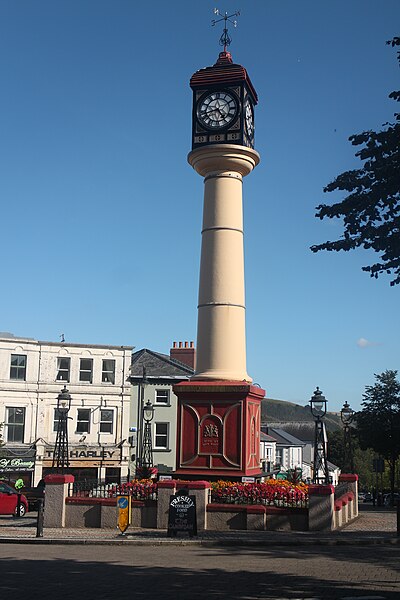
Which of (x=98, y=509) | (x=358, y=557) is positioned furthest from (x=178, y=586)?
(x=98, y=509)

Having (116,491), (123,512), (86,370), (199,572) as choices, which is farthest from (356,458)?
(199,572)

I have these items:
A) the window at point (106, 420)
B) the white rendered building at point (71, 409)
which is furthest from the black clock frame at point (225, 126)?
the window at point (106, 420)

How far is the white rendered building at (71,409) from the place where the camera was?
144ft

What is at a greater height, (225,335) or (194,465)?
(225,335)

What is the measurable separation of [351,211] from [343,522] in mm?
13256

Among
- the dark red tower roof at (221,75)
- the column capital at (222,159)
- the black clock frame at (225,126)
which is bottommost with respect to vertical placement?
the column capital at (222,159)

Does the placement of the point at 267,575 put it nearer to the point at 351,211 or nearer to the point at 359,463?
the point at 351,211

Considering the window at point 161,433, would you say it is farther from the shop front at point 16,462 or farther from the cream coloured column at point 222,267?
the cream coloured column at point 222,267

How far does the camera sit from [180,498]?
1945 cm

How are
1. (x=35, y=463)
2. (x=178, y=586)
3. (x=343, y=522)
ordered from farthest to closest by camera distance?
(x=35, y=463), (x=343, y=522), (x=178, y=586)

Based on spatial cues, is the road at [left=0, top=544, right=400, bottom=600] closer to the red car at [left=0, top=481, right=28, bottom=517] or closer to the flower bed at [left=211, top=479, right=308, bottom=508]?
the flower bed at [left=211, top=479, right=308, bottom=508]

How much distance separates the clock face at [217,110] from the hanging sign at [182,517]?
43.7 feet

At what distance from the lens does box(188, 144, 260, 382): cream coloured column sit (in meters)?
24.5

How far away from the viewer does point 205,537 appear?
1877 centimetres
